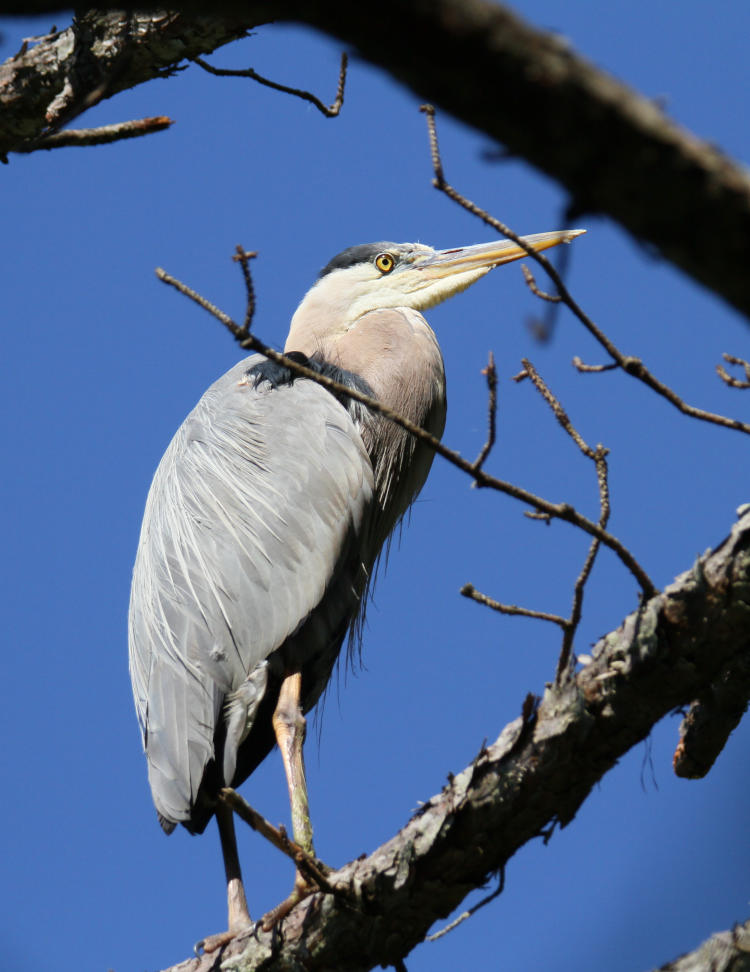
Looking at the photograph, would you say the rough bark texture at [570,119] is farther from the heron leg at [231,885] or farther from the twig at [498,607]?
the heron leg at [231,885]

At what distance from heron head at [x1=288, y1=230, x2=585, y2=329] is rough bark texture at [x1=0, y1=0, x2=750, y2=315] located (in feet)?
12.4

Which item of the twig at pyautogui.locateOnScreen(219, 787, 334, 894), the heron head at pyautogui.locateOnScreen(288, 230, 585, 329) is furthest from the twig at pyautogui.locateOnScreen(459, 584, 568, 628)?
the heron head at pyautogui.locateOnScreen(288, 230, 585, 329)

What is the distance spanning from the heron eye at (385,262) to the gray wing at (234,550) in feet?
2.99

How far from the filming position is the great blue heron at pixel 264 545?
3400 mm

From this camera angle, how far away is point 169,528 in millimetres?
3955

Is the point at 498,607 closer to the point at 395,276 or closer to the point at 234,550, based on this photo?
the point at 234,550

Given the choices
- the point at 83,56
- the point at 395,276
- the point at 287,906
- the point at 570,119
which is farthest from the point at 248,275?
the point at 395,276

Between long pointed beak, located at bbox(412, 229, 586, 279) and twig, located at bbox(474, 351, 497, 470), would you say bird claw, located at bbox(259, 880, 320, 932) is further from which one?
long pointed beak, located at bbox(412, 229, 586, 279)

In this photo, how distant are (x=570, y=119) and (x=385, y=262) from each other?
4.01 meters

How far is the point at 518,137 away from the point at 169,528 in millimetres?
3283

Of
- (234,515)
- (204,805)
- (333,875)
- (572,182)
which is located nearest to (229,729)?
(204,805)

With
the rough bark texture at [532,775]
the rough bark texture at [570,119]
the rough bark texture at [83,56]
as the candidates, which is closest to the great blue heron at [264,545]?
the rough bark texture at [532,775]

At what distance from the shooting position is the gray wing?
3500 mm

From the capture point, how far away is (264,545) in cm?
375
